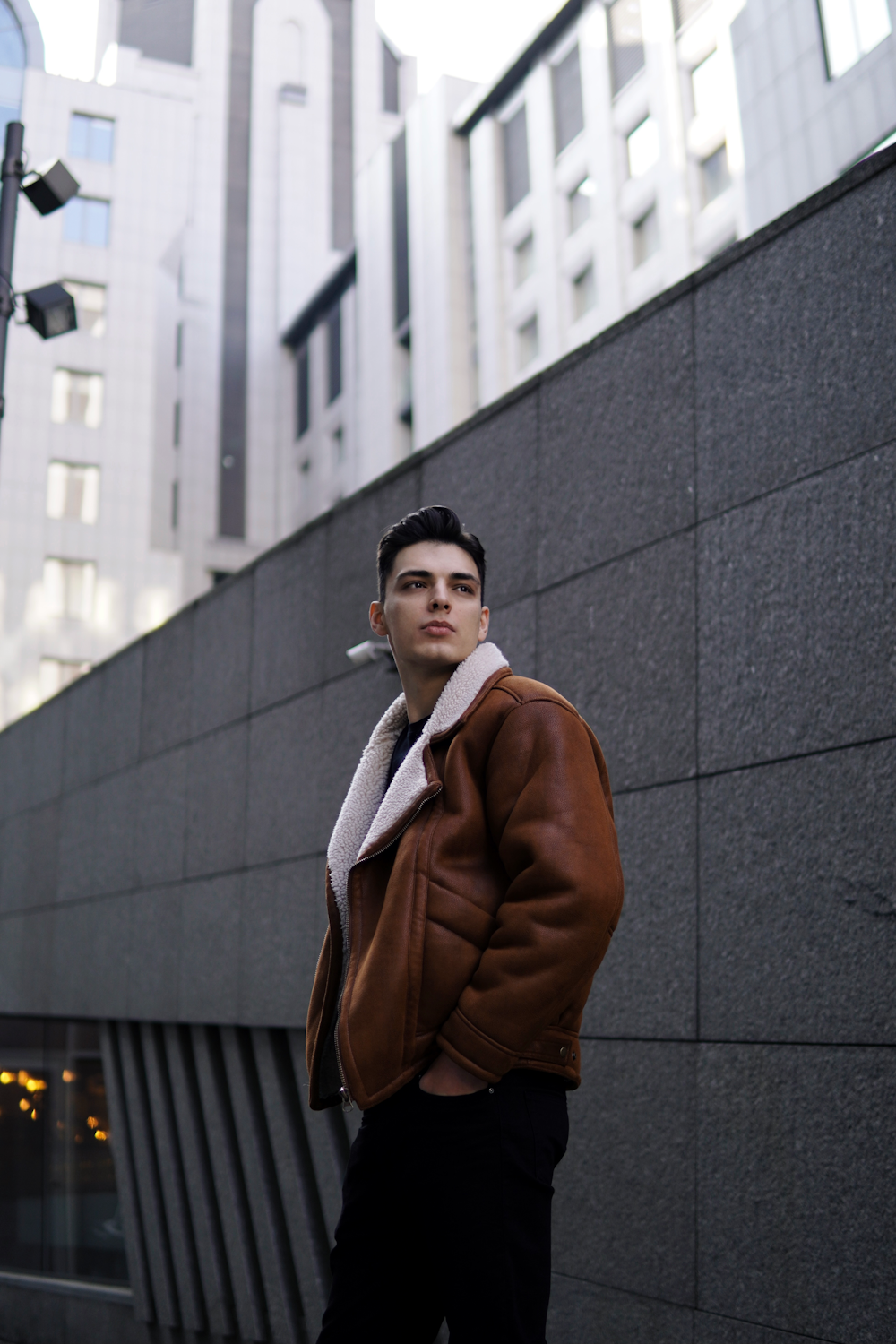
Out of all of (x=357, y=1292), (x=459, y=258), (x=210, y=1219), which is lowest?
(x=210, y=1219)

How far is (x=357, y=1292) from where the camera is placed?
2.56m

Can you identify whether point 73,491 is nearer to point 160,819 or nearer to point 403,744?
point 160,819

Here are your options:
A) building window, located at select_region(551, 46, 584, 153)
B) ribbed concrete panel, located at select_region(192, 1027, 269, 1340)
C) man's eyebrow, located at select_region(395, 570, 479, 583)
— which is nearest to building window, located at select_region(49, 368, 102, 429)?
building window, located at select_region(551, 46, 584, 153)

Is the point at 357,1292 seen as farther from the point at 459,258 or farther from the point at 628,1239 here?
the point at 459,258

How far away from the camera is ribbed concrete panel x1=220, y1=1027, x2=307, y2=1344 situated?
251 inches

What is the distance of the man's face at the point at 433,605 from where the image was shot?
9.16ft

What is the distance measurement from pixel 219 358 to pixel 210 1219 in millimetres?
49718

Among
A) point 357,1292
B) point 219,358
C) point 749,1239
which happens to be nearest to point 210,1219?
point 749,1239

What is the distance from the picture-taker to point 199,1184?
23.8 feet

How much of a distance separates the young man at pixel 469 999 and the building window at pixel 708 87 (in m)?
32.0

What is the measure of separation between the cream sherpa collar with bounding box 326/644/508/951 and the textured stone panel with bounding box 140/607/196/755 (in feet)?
17.2

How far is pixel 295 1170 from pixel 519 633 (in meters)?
2.90

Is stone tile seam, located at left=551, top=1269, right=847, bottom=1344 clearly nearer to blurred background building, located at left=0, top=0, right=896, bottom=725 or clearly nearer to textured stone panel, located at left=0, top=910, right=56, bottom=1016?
textured stone panel, located at left=0, top=910, right=56, bottom=1016

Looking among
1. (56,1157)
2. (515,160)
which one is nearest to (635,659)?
(56,1157)
